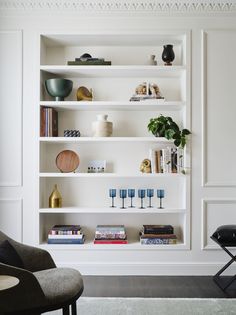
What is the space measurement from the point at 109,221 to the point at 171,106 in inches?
55.0

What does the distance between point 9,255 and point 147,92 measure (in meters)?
2.15

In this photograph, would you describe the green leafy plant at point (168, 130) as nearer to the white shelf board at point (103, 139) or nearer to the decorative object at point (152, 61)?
the white shelf board at point (103, 139)

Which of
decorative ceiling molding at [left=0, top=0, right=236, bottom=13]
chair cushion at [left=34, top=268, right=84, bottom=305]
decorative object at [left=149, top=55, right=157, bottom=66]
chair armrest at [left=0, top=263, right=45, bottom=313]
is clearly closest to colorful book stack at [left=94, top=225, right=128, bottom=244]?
chair cushion at [left=34, top=268, right=84, bottom=305]

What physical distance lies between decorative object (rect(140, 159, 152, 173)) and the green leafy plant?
0.31 m

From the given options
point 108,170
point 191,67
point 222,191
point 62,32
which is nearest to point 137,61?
point 191,67

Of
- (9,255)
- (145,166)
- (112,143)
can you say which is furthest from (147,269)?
(9,255)

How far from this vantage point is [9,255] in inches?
89.4

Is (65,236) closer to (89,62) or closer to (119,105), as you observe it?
(119,105)

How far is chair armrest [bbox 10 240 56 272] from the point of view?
7.93 feet

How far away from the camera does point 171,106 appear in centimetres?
360

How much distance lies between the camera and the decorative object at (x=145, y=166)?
3.63 metres

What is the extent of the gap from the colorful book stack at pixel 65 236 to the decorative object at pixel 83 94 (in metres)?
1.36

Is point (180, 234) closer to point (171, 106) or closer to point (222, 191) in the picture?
point (222, 191)

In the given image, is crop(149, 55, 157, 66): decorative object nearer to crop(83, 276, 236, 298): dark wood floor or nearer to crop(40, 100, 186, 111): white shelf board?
crop(40, 100, 186, 111): white shelf board
